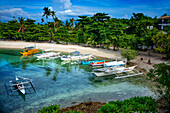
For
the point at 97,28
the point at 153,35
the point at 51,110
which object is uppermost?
the point at 97,28

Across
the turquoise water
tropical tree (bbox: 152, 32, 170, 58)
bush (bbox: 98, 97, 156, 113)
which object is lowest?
the turquoise water

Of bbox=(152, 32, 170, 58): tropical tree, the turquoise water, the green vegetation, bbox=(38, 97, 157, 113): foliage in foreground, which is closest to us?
bbox=(38, 97, 157, 113): foliage in foreground

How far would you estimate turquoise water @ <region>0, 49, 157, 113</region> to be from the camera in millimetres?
15195

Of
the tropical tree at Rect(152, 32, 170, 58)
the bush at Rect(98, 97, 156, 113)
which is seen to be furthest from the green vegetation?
the bush at Rect(98, 97, 156, 113)

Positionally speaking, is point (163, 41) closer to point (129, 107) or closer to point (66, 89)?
point (66, 89)

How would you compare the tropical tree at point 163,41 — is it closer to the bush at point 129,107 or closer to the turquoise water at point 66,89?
the turquoise water at point 66,89

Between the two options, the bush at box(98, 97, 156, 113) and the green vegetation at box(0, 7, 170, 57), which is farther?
the green vegetation at box(0, 7, 170, 57)

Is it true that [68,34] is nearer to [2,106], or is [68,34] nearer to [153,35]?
[153,35]

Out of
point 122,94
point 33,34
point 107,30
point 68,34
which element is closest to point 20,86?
point 122,94

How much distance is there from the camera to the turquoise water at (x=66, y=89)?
1520cm

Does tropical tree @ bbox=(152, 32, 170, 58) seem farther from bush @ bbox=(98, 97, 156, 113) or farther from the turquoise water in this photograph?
bush @ bbox=(98, 97, 156, 113)

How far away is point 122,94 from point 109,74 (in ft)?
24.7

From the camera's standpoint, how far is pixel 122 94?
17312 mm

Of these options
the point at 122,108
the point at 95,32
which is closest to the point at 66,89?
the point at 122,108
